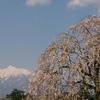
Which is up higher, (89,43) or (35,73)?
(89,43)

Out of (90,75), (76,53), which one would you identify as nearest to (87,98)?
(90,75)

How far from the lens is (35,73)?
66.9ft

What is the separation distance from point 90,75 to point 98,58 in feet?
3.50

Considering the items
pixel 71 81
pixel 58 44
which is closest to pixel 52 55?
pixel 58 44

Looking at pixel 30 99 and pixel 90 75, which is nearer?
pixel 90 75

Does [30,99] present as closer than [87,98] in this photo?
No

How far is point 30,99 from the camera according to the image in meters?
20.4

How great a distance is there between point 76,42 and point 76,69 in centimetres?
196

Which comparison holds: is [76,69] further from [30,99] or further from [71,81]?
[30,99]

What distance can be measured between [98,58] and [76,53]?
4.28 ft

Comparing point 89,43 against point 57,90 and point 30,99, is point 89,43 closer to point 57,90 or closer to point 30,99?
point 57,90

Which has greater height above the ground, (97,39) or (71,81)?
(97,39)

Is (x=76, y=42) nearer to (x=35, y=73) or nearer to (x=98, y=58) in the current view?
(x=98, y=58)

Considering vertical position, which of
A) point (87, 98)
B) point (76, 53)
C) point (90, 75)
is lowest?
point (87, 98)
